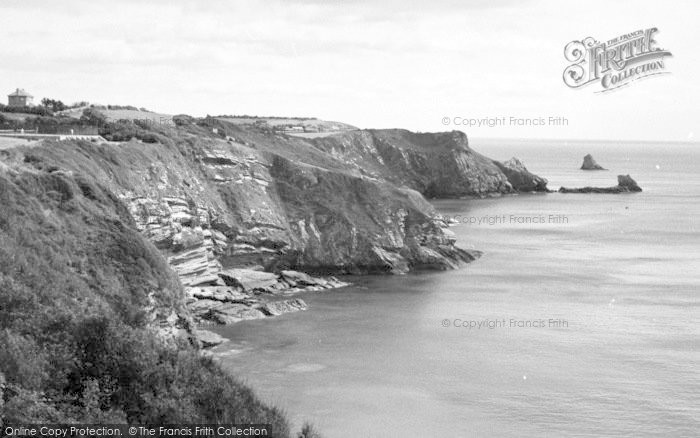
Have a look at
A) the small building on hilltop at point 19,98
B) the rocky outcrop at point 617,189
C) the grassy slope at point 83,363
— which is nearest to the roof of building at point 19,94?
the small building on hilltop at point 19,98

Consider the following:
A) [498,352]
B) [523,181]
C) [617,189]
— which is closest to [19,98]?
[498,352]

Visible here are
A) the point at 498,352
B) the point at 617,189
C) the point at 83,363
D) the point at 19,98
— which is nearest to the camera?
the point at 83,363

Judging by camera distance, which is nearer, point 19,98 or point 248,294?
point 248,294

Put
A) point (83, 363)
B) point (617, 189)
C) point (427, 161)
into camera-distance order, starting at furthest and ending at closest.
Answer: point (617, 189) → point (427, 161) → point (83, 363)

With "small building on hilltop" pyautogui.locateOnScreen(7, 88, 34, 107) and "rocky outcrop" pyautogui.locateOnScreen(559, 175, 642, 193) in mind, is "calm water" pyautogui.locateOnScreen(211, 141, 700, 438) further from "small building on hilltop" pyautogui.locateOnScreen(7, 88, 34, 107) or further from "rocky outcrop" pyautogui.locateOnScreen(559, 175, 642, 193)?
"rocky outcrop" pyautogui.locateOnScreen(559, 175, 642, 193)

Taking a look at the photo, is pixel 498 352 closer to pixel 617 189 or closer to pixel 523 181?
pixel 523 181

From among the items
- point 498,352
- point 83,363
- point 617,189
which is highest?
point 83,363

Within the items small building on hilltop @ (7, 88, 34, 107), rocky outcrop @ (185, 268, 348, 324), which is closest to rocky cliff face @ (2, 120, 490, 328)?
rocky outcrop @ (185, 268, 348, 324)

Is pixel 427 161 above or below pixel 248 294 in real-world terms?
above
